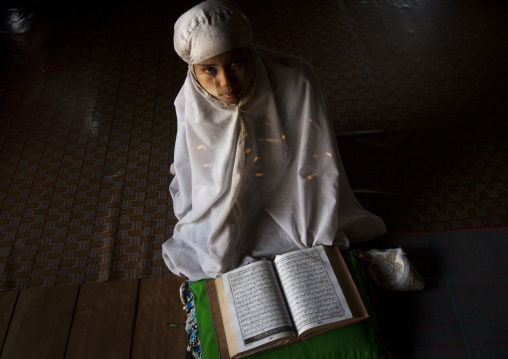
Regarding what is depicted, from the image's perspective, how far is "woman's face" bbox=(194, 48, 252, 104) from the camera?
2.57 feet

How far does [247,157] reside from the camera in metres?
0.99

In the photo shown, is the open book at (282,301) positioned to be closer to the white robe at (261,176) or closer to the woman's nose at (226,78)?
the white robe at (261,176)

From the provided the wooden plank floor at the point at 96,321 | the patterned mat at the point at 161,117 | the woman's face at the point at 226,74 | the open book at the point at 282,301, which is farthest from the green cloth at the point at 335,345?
the woman's face at the point at 226,74

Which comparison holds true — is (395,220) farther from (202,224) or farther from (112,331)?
(112,331)

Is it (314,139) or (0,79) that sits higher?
(314,139)

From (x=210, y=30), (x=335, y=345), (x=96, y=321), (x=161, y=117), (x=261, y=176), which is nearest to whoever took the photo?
(x=210, y=30)

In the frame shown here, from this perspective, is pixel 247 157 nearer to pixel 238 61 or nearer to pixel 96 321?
pixel 238 61

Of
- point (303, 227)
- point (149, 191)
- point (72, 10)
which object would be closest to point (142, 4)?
point (72, 10)

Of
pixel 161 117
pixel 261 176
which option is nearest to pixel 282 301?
pixel 261 176

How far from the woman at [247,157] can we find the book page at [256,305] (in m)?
0.08

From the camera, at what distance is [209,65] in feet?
2.59

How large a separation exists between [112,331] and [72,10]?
7.18ft

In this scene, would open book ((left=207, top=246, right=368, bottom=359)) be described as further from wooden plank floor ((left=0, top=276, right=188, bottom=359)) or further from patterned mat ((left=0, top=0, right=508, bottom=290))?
patterned mat ((left=0, top=0, right=508, bottom=290))

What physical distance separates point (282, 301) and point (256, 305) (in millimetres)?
73
